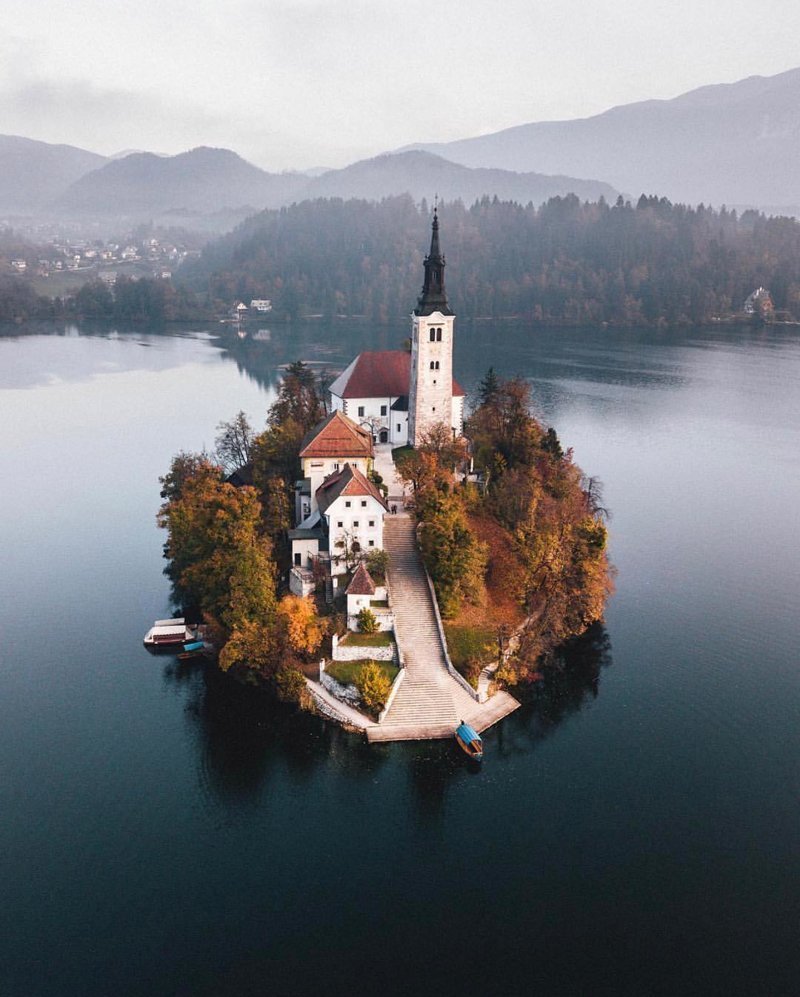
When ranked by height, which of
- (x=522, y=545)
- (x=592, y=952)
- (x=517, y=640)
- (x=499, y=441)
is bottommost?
(x=592, y=952)

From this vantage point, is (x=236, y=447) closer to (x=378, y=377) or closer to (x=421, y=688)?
(x=378, y=377)

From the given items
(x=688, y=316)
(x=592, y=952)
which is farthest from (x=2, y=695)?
(x=688, y=316)

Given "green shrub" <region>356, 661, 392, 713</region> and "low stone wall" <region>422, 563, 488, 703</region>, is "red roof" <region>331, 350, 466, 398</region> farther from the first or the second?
"green shrub" <region>356, 661, 392, 713</region>

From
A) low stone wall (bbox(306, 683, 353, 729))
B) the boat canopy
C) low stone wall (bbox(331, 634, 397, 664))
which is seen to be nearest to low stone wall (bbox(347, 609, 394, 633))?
low stone wall (bbox(331, 634, 397, 664))

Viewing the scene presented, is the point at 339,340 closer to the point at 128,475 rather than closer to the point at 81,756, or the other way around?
the point at 128,475

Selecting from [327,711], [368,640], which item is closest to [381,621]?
[368,640]
